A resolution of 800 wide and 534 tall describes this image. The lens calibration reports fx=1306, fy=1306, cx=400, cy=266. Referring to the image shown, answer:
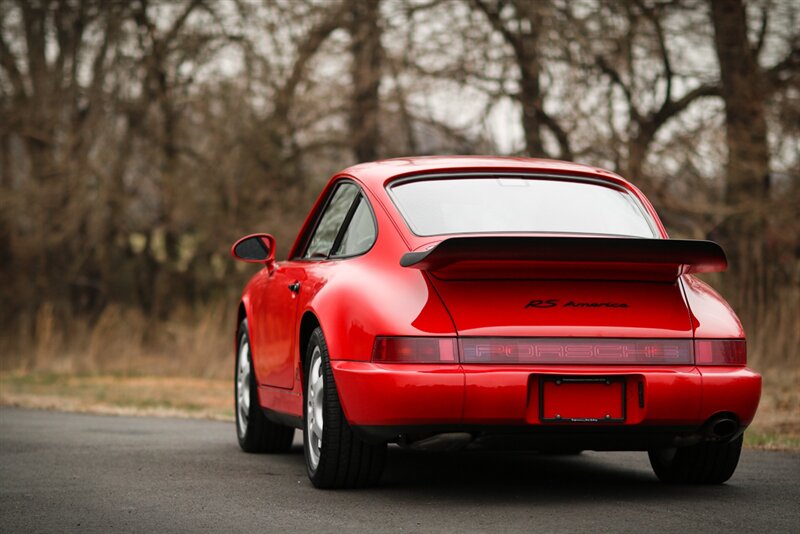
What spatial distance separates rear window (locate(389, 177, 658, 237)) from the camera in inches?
241

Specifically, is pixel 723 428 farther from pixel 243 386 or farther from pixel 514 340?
pixel 243 386

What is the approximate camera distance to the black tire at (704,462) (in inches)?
250

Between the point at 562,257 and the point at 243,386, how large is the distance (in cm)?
346

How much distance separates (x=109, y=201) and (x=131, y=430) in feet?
35.4

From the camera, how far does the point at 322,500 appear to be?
19.0ft

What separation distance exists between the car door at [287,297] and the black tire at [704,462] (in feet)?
6.52

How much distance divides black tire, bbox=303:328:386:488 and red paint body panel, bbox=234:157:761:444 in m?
0.14

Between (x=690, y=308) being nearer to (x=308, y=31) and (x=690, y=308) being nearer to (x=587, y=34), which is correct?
(x=587, y=34)

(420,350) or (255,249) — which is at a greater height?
(255,249)

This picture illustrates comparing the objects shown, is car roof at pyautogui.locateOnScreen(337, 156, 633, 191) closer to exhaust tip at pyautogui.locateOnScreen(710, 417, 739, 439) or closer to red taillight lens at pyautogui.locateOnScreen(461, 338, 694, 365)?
red taillight lens at pyautogui.locateOnScreen(461, 338, 694, 365)

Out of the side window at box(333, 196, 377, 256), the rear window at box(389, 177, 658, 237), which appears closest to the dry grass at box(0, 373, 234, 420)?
the side window at box(333, 196, 377, 256)

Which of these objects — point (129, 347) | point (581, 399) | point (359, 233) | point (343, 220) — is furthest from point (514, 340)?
point (129, 347)

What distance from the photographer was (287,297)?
7055 millimetres

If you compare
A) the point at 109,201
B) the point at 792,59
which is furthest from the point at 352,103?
the point at 792,59
